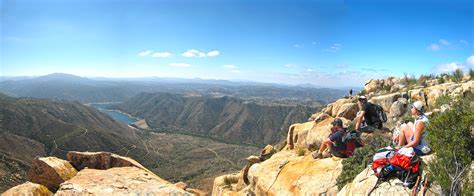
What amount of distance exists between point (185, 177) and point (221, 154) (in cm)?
5079

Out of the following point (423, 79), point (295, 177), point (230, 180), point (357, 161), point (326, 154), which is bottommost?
point (230, 180)

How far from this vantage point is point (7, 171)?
70.2m

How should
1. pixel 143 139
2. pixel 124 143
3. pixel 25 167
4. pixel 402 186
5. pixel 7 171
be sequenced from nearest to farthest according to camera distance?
1. pixel 402 186
2. pixel 7 171
3. pixel 25 167
4. pixel 124 143
5. pixel 143 139

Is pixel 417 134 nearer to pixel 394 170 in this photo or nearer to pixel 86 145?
pixel 394 170

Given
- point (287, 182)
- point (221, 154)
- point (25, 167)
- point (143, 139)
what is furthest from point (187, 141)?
point (287, 182)

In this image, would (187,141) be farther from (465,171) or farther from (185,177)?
(465,171)

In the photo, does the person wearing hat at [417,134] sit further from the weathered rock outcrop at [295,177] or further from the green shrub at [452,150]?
the weathered rock outcrop at [295,177]

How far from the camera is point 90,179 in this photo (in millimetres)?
17156

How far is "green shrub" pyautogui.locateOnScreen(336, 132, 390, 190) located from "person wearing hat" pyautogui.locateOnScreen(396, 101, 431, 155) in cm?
168

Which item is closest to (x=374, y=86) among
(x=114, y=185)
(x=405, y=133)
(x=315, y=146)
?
(x=315, y=146)

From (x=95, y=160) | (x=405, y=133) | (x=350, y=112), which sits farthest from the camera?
(x=350, y=112)

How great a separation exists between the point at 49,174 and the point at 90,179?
122 inches

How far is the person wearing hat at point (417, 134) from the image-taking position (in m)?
9.62

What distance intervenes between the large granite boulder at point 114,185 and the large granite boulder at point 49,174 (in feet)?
3.70
